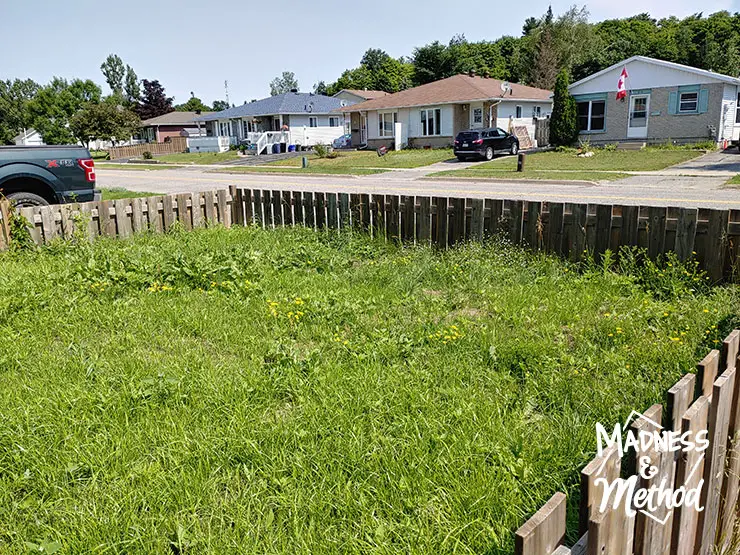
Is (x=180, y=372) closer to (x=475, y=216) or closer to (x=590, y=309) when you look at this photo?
(x=590, y=309)

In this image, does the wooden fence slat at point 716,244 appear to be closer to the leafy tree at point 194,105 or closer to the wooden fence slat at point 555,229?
the wooden fence slat at point 555,229

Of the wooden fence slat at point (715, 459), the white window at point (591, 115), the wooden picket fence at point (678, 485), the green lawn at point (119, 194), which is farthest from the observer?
the white window at point (591, 115)

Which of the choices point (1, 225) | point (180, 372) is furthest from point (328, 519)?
point (1, 225)

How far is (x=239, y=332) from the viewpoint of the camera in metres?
5.24

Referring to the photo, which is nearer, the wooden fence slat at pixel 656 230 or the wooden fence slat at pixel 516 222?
the wooden fence slat at pixel 656 230

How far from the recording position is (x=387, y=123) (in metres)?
44.0

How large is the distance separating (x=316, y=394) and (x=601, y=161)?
2580 cm

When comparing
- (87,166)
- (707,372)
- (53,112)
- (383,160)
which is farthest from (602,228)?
(53,112)

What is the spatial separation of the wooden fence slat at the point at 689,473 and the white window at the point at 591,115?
3530 cm

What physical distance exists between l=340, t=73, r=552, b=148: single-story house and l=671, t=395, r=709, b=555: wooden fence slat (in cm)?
3794

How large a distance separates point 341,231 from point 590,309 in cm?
441

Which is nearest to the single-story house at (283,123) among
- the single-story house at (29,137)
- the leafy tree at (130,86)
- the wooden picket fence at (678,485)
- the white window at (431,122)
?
the white window at (431,122)

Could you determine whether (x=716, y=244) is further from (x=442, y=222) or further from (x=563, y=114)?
(x=563, y=114)

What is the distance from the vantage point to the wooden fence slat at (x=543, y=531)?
5.26 feet
